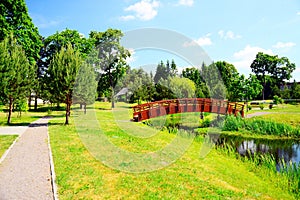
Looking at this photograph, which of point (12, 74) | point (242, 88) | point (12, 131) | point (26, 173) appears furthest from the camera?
point (242, 88)

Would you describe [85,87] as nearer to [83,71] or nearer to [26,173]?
[83,71]

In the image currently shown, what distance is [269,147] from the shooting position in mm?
17359

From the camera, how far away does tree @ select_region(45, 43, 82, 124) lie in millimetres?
18484

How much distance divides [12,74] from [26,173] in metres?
13.6

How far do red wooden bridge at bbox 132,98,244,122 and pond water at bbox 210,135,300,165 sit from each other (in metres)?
5.03

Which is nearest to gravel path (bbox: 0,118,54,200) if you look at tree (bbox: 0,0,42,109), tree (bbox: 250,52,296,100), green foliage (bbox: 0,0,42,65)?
tree (bbox: 0,0,42,109)

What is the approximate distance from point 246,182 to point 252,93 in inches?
1440

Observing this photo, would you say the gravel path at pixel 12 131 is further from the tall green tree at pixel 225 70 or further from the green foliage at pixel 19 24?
the tall green tree at pixel 225 70

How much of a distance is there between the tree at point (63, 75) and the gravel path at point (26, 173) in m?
7.03

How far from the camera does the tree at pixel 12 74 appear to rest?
18203mm

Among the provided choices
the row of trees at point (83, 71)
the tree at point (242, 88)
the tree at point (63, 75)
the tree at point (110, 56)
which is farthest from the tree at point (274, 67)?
the tree at point (63, 75)

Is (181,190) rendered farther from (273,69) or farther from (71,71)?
(273,69)

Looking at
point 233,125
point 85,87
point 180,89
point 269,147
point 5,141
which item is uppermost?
point 180,89

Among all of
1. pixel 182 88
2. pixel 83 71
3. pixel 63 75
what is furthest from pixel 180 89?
pixel 63 75
